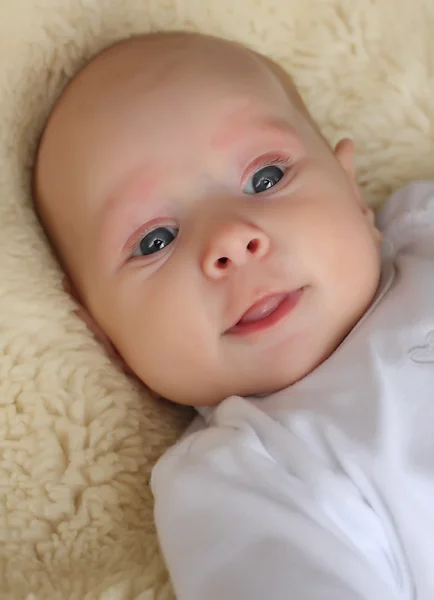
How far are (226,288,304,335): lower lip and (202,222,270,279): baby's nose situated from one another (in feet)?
0.21

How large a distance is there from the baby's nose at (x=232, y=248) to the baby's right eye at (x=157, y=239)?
88 mm

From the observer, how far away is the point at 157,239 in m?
1.01

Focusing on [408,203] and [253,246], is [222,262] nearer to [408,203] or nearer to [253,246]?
[253,246]

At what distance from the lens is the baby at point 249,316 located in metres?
0.85

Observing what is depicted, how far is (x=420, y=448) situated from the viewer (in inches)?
35.4

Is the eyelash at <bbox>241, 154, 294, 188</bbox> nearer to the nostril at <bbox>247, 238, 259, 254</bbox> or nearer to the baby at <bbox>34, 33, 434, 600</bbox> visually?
the baby at <bbox>34, 33, 434, 600</bbox>

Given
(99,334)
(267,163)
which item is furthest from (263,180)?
(99,334)

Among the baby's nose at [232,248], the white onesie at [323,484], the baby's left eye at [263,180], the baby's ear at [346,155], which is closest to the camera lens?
the white onesie at [323,484]

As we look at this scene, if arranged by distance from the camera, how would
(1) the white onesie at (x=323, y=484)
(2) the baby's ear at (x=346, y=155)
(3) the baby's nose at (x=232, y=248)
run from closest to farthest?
(1) the white onesie at (x=323, y=484), (3) the baby's nose at (x=232, y=248), (2) the baby's ear at (x=346, y=155)

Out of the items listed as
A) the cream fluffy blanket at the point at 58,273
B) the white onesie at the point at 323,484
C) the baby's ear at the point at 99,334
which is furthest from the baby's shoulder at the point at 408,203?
the baby's ear at the point at 99,334

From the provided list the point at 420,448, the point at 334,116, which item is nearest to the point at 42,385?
the point at 420,448

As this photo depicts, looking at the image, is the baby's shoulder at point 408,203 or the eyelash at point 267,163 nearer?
the eyelash at point 267,163

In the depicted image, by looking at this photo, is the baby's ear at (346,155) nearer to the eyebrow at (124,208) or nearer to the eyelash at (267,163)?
the eyelash at (267,163)

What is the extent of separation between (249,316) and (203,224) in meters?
0.12
